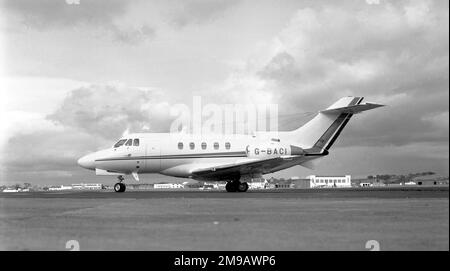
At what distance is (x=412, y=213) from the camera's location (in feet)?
48.2

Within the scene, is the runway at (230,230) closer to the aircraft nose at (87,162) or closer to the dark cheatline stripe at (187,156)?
the dark cheatline stripe at (187,156)

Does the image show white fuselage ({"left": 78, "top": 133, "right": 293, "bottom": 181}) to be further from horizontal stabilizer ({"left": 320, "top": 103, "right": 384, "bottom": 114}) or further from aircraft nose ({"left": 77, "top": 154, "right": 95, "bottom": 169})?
horizontal stabilizer ({"left": 320, "top": 103, "right": 384, "bottom": 114})

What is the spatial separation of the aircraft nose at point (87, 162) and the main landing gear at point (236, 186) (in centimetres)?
922

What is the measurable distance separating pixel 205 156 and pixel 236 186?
2.99m

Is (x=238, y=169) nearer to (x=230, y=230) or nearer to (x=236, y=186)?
(x=236, y=186)

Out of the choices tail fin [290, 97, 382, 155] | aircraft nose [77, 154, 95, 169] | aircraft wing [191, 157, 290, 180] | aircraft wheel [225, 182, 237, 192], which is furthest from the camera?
tail fin [290, 97, 382, 155]

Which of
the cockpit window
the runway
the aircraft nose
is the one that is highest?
the cockpit window

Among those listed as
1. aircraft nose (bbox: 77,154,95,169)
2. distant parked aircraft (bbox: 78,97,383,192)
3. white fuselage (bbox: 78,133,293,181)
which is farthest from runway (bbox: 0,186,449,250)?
aircraft nose (bbox: 77,154,95,169)

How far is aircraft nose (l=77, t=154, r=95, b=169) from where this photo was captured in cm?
3478

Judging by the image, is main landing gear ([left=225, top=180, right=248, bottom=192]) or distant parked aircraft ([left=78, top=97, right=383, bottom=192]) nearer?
distant parked aircraft ([left=78, top=97, right=383, bottom=192])

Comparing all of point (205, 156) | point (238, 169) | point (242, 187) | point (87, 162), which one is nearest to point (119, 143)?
point (87, 162)

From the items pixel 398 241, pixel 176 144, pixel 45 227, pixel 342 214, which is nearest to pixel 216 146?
pixel 176 144
